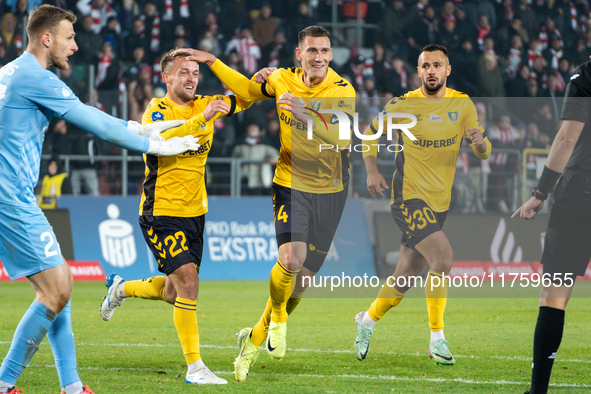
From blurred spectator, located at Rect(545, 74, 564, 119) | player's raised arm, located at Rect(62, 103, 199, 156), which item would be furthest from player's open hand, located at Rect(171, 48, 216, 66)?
blurred spectator, located at Rect(545, 74, 564, 119)

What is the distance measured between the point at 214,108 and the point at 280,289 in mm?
1545

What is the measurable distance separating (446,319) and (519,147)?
5.87 m

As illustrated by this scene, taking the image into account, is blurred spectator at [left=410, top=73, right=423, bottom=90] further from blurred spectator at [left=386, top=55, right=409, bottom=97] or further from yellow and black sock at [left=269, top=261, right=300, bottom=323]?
yellow and black sock at [left=269, top=261, right=300, bottom=323]

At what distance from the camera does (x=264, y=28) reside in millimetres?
16703

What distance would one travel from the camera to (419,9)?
58.2ft

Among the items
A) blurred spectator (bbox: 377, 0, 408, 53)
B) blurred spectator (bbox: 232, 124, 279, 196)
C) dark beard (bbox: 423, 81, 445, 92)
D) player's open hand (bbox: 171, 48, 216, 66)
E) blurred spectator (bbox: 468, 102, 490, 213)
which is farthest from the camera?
blurred spectator (bbox: 377, 0, 408, 53)

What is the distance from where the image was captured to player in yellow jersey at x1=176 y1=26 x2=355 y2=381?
566 cm

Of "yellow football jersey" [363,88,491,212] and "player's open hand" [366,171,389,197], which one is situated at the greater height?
"yellow football jersey" [363,88,491,212]

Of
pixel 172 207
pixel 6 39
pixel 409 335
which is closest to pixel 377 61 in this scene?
pixel 6 39

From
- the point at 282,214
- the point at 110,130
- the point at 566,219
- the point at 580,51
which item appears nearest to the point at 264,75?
the point at 282,214

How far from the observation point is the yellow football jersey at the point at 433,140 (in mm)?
6496

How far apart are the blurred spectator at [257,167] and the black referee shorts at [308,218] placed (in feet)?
23.9

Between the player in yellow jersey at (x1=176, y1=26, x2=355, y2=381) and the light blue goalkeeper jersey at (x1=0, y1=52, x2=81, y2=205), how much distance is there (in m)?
1.93

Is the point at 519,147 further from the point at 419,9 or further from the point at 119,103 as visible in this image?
the point at 119,103
